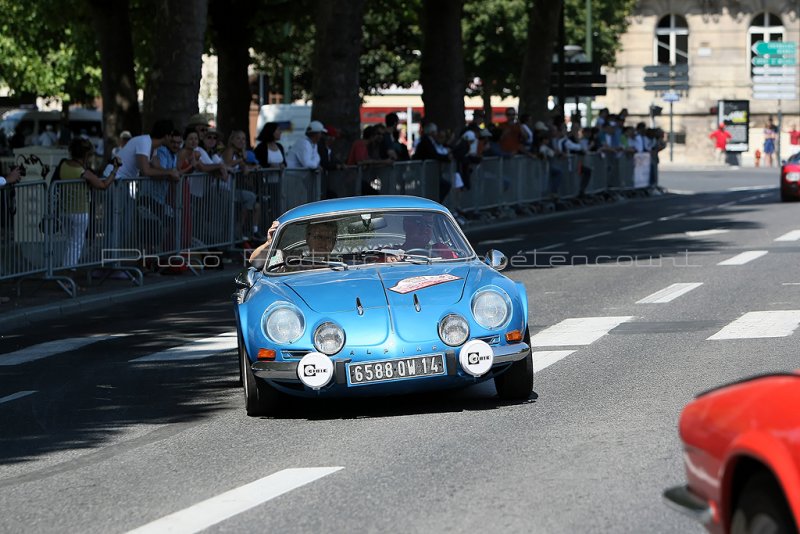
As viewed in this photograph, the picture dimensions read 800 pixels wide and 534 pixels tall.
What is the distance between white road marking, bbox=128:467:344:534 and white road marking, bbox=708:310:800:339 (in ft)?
19.7

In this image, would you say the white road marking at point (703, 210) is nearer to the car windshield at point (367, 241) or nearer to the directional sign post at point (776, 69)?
the car windshield at point (367, 241)

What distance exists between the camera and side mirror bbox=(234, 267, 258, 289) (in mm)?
10953

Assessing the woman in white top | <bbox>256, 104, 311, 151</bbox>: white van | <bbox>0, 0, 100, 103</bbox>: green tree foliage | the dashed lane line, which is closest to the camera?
the woman in white top

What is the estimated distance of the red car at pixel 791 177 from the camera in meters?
37.9

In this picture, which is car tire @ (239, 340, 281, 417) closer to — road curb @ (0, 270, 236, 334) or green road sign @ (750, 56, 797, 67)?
road curb @ (0, 270, 236, 334)

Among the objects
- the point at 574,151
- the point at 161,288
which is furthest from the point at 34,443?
the point at 574,151

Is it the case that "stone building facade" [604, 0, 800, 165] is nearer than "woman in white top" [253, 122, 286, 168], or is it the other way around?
"woman in white top" [253, 122, 286, 168]

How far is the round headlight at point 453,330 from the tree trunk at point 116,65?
26.5m

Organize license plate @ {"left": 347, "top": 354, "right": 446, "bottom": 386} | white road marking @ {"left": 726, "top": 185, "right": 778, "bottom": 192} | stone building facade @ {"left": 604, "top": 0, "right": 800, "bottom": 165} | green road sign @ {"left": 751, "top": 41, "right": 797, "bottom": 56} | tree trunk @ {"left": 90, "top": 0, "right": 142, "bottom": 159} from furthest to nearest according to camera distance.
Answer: stone building facade @ {"left": 604, "top": 0, "right": 800, "bottom": 165} → green road sign @ {"left": 751, "top": 41, "right": 797, "bottom": 56} → white road marking @ {"left": 726, "top": 185, "right": 778, "bottom": 192} → tree trunk @ {"left": 90, "top": 0, "right": 142, "bottom": 159} → license plate @ {"left": 347, "top": 354, "right": 446, "bottom": 386}

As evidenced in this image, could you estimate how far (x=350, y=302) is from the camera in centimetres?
992

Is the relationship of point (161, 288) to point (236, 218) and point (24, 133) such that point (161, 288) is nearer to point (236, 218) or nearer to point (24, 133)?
point (236, 218)

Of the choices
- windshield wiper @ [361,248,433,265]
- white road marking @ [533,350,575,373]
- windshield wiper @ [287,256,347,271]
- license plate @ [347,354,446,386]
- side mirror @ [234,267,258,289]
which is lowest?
white road marking @ [533,350,575,373]

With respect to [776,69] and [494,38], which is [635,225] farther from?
[776,69]

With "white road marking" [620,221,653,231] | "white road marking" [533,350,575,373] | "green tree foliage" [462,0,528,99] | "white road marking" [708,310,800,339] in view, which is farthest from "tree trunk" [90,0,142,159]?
"green tree foliage" [462,0,528,99]
